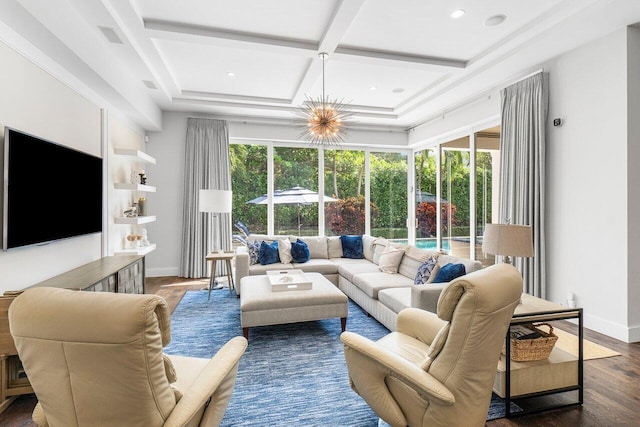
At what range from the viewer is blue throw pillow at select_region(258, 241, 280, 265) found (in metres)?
4.91

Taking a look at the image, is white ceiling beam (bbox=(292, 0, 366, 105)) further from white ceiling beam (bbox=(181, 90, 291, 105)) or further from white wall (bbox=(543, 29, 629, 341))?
white wall (bbox=(543, 29, 629, 341))

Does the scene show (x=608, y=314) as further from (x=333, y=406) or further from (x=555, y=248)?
(x=333, y=406)

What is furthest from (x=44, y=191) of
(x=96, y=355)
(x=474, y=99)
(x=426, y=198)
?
(x=426, y=198)

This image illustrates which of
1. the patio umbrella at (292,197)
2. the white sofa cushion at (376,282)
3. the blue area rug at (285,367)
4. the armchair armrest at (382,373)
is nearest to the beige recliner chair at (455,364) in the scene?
the armchair armrest at (382,373)

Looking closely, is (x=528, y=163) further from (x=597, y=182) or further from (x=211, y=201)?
(x=211, y=201)

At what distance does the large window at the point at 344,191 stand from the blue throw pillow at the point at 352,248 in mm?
1405

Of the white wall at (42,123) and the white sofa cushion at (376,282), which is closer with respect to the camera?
the white wall at (42,123)

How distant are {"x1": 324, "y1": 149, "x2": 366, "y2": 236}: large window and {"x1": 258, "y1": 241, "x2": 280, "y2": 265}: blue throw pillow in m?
2.06

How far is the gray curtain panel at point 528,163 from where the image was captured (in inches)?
153

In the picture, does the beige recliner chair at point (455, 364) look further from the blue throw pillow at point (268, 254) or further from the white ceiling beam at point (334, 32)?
the blue throw pillow at point (268, 254)

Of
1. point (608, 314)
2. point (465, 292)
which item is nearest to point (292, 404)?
point (465, 292)

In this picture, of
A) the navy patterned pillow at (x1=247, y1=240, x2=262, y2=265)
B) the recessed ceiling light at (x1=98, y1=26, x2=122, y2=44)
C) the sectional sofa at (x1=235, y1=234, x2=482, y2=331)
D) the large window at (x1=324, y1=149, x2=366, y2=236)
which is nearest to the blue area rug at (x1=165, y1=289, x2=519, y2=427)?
the sectional sofa at (x1=235, y1=234, x2=482, y2=331)

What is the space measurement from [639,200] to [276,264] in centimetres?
408

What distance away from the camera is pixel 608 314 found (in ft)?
10.9
